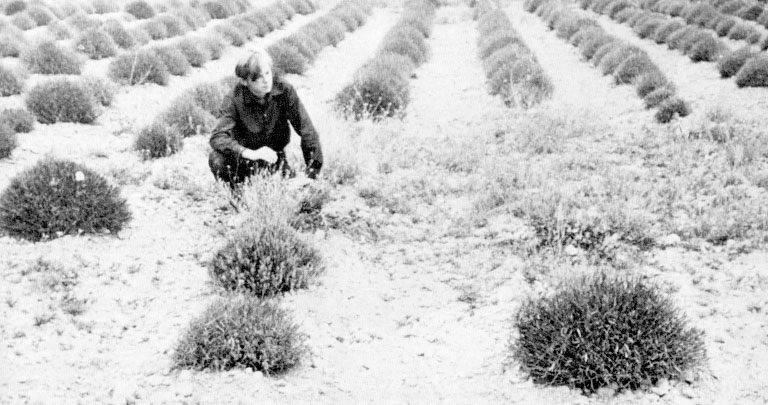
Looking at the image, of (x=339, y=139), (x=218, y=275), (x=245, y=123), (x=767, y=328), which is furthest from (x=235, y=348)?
(x=339, y=139)

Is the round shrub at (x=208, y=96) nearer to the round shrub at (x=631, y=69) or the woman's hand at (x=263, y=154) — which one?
the woman's hand at (x=263, y=154)

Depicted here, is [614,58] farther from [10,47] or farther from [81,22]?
[81,22]

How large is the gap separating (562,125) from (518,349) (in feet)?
16.1

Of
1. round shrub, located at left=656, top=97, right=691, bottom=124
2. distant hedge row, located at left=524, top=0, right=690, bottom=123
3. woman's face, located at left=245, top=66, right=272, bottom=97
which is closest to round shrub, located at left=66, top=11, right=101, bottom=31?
woman's face, located at left=245, top=66, right=272, bottom=97

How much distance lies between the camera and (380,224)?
18.5ft

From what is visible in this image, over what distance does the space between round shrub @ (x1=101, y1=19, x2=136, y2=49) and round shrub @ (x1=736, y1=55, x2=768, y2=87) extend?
387 inches

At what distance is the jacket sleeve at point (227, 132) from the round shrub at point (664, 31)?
11027 millimetres

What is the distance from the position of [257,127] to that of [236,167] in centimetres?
42

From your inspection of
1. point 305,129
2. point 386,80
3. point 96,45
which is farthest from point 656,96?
point 96,45

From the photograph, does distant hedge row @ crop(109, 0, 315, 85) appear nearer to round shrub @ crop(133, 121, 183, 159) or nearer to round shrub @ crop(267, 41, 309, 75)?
round shrub @ crop(267, 41, 309, 75)

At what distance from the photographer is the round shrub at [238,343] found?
11.6ft

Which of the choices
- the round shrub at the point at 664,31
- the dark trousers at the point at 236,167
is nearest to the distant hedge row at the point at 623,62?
the round shrub at the point at 664,31

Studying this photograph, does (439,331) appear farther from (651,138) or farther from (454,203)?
(651,138)

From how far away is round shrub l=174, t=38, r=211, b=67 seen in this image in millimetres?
11305
